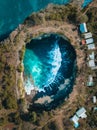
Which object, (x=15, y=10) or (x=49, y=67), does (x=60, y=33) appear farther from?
(x=15, y=10)

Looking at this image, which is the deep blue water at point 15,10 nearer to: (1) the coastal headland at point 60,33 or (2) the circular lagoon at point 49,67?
(1) the coastal headland at point 60,33

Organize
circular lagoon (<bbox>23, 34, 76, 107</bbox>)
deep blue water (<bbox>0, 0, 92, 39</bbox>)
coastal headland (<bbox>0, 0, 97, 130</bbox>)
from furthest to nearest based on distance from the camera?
deep blue water (<bbox>0, 0, 92, 39</bbox>)
circular lagoon (<bbox>23, 34, 76, 107</bbox>)
coastal headland (<bbox>0, 0, 97, 130</bbox>)

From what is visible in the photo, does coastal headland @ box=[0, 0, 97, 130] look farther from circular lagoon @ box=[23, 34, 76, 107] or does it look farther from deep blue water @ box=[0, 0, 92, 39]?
deep blue water @ box=[0, 0, 92, 39]

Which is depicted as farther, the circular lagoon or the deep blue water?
the deep blue water

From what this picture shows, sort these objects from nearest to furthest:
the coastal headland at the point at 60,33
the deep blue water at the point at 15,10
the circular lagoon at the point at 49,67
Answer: the coastal headland at the point at 60,33
the circular lagoon at the point at 49,67
the deep blue water at the point at 15,10

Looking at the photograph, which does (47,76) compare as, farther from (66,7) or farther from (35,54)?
(66,7)

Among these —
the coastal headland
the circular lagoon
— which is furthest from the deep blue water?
the circular lagoon

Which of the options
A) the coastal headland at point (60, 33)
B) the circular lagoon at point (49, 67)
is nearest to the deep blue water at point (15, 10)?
the coastal headland at point (60, 33)
